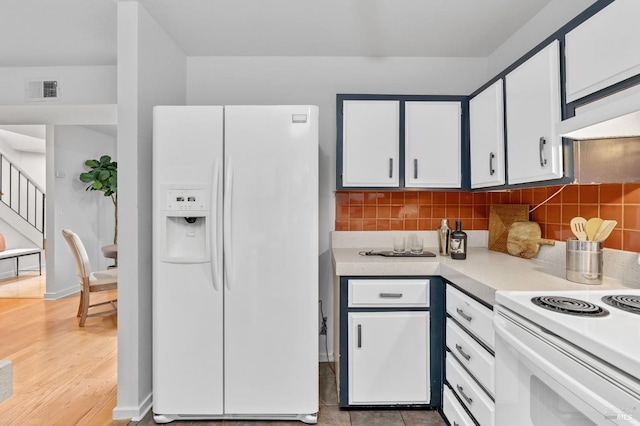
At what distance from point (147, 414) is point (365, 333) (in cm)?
139

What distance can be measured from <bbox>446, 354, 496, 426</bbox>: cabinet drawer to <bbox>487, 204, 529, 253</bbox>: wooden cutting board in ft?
3.29

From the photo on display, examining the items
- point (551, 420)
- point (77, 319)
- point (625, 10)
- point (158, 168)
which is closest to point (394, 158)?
point (625, 10)

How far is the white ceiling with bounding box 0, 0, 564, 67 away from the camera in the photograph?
2068mm

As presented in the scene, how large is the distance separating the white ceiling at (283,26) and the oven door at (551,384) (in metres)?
1.86

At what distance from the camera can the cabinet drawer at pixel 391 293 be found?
6.52ft

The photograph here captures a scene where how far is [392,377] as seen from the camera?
1991mm

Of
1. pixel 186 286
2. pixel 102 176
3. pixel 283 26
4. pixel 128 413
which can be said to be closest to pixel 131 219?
pixel 186 286

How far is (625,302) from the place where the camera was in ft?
3.67

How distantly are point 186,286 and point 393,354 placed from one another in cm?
125

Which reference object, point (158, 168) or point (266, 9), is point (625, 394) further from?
point (266, 9)

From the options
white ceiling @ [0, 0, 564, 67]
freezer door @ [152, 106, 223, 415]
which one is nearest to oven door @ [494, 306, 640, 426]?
freezer door @ [152, 106, 223, 415]

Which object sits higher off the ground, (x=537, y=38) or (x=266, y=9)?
(x=266, y=9)

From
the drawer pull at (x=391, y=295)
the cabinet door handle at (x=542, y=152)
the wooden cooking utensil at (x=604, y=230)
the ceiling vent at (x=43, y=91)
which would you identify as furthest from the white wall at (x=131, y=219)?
the wooden cooking utensil at (x=604, y=230)

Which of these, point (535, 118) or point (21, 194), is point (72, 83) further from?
point (21, 194)
